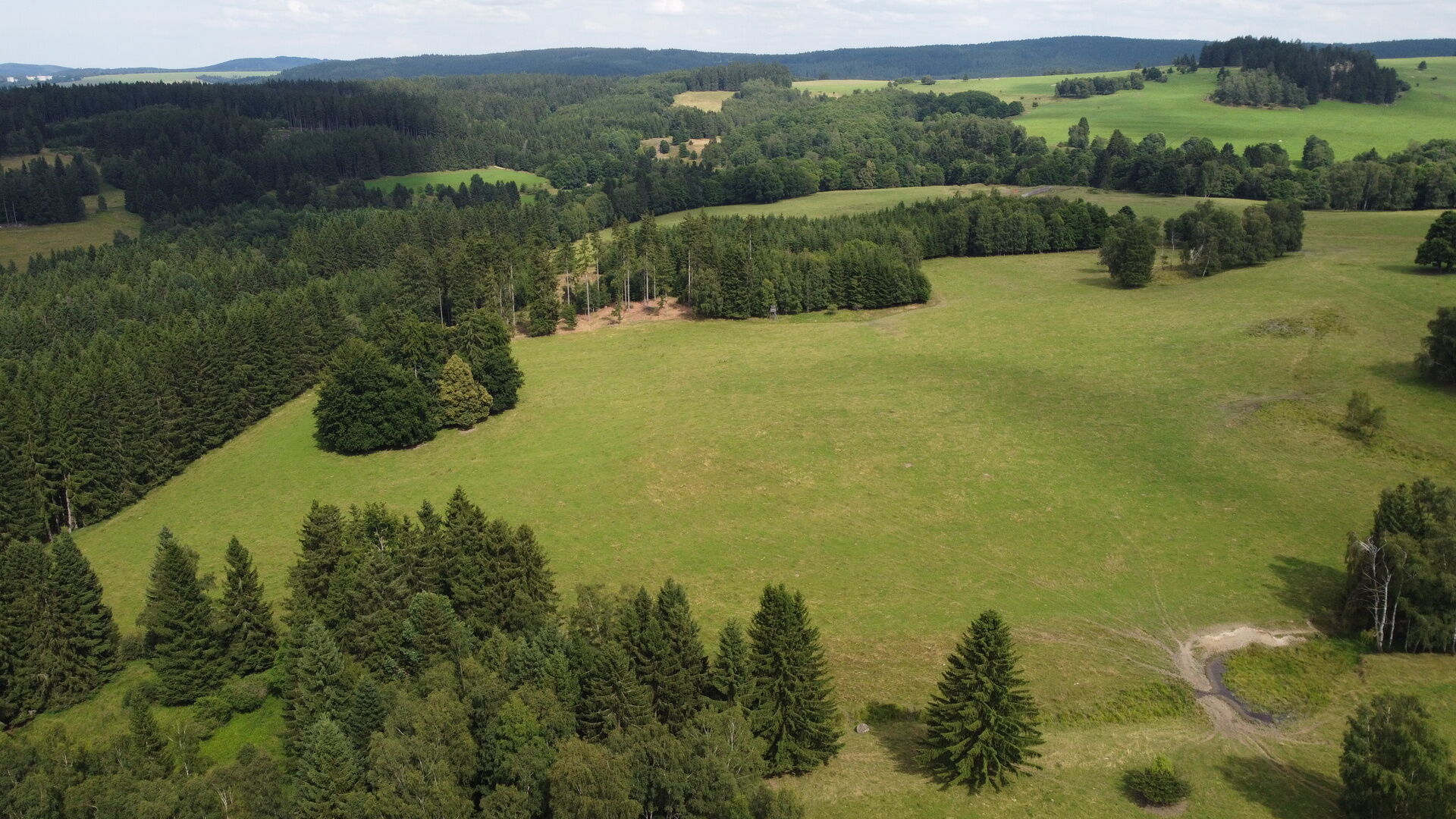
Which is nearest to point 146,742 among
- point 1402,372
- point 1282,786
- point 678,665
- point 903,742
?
point 678,665

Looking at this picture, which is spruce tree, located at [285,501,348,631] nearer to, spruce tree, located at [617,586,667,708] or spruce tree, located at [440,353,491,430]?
spruce tree, located at [617,586,667,708]

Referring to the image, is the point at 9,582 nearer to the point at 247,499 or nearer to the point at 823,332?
the point at 247,499

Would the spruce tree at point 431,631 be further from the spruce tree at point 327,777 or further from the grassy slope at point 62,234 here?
the grassy slope at point 62,234

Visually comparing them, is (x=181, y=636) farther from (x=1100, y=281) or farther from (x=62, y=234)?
(x=62, y=234)

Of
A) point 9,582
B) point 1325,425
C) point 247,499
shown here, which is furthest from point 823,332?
point 9,582

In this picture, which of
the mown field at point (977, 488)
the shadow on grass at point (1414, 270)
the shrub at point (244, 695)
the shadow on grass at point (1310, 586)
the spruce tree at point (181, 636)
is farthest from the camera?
the shadow on grass at point (1414, 270)

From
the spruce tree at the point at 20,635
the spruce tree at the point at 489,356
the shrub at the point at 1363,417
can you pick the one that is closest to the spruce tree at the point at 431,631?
the spruce tree at the point at 20,635
